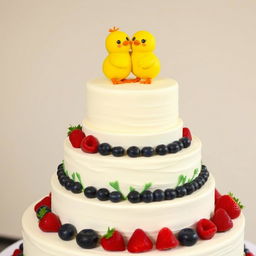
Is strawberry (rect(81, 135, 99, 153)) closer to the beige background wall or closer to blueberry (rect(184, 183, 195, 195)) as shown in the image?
blueberry (rect(184, 183, 195, 195))

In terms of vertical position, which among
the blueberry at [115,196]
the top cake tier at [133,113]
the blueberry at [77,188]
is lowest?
the blueberry at [77,188]

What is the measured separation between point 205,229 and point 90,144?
67cm

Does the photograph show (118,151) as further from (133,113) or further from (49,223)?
(49,223)

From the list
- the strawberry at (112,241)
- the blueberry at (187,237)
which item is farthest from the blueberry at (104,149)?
the blueberry at (187,237)

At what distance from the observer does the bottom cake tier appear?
240cm

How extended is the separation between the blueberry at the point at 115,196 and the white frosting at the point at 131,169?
Result: 0.13ft

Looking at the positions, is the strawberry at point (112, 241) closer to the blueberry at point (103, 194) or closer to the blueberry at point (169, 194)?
the blueberry at point (103, 194)

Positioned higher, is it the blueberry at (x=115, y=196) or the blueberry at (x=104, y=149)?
the blueberry at (x=104, y=149)

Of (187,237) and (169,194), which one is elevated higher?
(169,194)

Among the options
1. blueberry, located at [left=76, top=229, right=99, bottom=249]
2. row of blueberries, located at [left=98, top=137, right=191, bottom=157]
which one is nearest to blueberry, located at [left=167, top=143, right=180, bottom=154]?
row of blueberries, located at [left=98, top=137, right=191, bottom=157]

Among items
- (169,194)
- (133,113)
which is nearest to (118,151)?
(133,113)

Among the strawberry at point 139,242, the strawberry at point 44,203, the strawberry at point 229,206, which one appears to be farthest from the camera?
the strawberry at point 44,203

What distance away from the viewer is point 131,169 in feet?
8.05

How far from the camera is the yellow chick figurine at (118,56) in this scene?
265 centimetres
